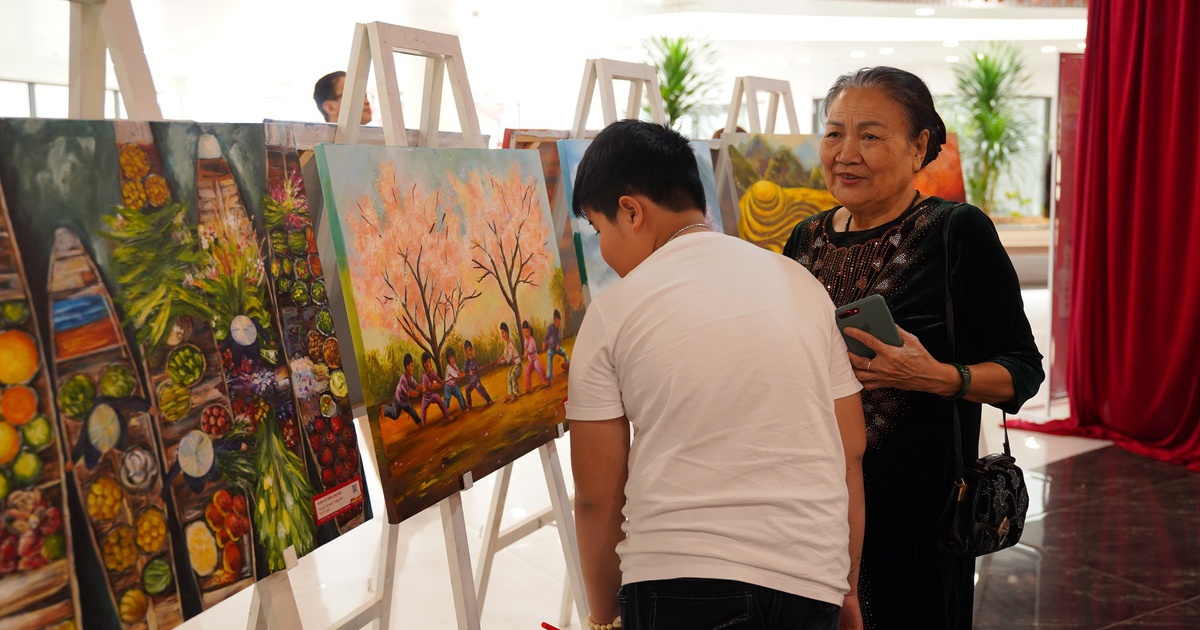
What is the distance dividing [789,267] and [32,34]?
9580 mm

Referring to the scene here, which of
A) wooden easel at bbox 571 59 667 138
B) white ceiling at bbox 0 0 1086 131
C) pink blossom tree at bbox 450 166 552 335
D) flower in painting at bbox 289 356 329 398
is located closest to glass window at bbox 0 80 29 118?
white ceiling at bbox 0 0 1086 131

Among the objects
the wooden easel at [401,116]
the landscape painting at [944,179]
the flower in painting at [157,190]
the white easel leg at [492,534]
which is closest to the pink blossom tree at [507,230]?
the wooden easel at [401,116]

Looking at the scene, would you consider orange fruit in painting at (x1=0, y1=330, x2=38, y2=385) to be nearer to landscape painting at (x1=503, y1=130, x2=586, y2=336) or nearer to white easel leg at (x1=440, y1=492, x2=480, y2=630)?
white easel leg at (x1=440, y1=492, x2=480, y2=630)

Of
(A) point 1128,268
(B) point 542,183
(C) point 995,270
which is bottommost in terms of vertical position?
(A) point 1128,268

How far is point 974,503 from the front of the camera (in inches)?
59.9

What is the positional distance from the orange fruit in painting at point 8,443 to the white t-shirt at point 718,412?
0.68 meters

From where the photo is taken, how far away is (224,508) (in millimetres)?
1374

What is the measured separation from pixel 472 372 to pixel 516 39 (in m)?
9.40

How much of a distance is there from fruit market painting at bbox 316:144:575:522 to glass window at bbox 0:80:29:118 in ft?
40.4

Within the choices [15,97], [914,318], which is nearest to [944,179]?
[914,318]

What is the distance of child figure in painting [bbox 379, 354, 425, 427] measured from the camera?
1710mm

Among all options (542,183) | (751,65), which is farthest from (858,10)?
(542,183)

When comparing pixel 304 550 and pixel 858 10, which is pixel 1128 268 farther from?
pixel 858 10

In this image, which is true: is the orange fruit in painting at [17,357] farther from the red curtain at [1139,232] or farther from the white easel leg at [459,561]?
the red curtain at [1139,232]
